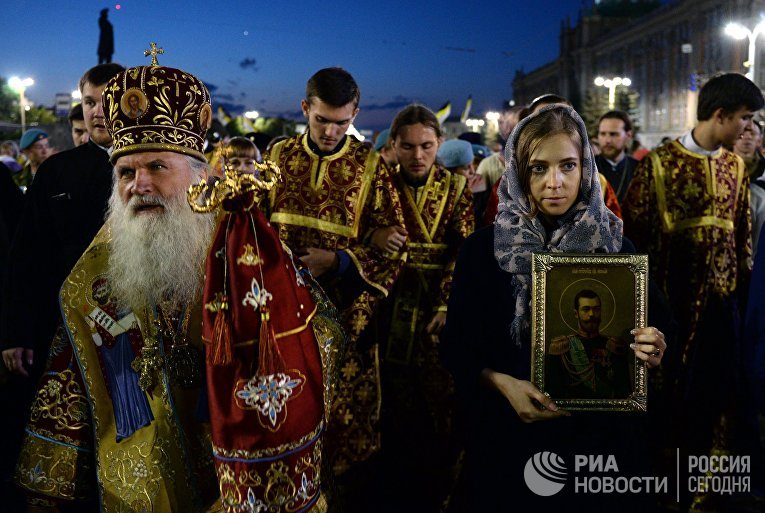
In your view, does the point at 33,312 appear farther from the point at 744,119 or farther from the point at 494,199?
the point at 744,119

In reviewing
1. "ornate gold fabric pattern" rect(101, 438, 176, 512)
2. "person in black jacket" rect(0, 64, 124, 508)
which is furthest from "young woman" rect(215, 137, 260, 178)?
"ornate gold fabric pattern" rect(101, 438, 176, 512)

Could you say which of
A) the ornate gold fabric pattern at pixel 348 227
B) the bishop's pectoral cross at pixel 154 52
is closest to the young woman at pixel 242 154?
the ornate gold fabric pattern at pixel 348 227

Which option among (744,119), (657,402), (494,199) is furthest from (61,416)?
(744,119)

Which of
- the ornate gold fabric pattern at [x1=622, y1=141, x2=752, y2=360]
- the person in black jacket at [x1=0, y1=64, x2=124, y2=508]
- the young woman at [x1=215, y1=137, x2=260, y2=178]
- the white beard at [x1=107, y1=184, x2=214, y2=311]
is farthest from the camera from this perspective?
the young woman at [x1=215, y1=137, x2=260, y2=178]

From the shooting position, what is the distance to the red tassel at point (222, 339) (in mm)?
1998

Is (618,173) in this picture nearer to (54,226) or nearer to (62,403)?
(54,226)

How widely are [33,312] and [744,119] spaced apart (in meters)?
4.05

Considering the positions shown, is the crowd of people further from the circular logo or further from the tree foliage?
the tree foliage

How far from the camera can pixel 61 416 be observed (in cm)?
235

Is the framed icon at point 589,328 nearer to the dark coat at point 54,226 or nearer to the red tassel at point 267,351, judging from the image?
the red tassel at point 267,351

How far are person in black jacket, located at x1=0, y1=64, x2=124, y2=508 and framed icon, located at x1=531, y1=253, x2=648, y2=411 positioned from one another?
92.2 inches

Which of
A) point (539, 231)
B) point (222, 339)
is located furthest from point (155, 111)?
point (539, 231)

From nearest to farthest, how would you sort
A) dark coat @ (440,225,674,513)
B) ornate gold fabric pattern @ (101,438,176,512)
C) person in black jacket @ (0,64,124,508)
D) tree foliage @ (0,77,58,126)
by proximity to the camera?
ornate gold fabric pattern @ (101,438,176,512) < dark coat @ (440,225,674,513) < person in black jacket @ (0,64,124,508) < tree foliage @ (0,77,58,126)

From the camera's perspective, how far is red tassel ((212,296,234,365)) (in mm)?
1998
